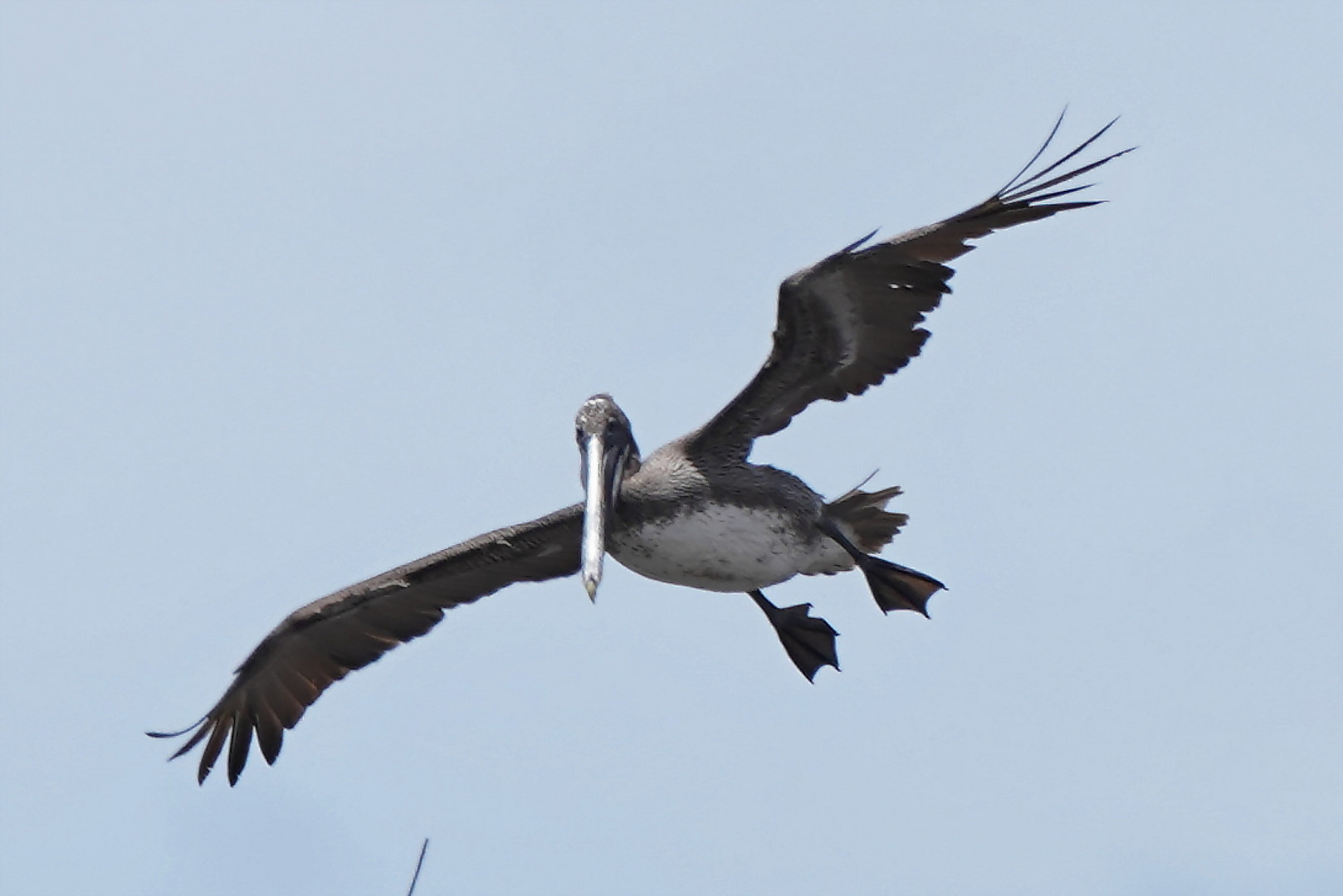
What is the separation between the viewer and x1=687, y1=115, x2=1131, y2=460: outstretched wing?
1027 centimetres

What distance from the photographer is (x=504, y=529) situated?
39.4 ft

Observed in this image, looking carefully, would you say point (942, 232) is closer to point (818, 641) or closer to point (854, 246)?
point (854, 246)

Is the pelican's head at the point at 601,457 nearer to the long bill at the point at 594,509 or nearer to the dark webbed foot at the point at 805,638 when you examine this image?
the long bill at the point at 594,509

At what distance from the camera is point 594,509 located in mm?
10836

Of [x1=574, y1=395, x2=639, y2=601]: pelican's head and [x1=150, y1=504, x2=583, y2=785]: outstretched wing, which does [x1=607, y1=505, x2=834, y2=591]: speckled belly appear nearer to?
[x1=574, y1=395, x2=639, y2=601]: pelican's head

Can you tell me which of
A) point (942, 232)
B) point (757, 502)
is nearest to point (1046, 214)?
point (942, 232)

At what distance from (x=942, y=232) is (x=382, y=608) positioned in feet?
13.5

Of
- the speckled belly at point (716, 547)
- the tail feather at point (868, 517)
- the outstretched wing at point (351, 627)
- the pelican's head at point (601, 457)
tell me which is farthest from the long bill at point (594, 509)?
the tail feather at point (868, 517)

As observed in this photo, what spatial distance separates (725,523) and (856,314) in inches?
49.5

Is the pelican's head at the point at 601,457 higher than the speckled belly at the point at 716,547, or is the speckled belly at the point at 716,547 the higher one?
the pelican's head at the point at 601,457

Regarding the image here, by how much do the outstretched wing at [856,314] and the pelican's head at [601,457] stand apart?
37 cm

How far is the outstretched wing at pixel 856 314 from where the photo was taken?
1027 cm

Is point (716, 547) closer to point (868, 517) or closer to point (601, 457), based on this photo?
point (601, 457)

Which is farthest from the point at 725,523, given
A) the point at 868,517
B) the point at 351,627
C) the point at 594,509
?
the point at 351,627
